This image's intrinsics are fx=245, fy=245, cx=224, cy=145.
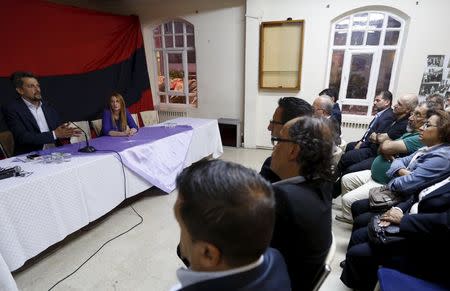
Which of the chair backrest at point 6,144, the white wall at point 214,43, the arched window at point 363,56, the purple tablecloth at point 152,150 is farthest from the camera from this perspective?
the white wall at point 214,43

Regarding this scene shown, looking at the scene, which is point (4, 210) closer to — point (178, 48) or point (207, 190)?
point (207, 190)

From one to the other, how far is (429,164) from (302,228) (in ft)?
4.55

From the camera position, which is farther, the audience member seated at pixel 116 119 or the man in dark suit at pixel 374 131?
the audience member seated at pixel 116 119

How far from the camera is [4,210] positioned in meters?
1.53

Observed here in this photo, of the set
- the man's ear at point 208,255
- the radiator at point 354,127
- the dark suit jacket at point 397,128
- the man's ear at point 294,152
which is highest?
the man's ear at point 294,152

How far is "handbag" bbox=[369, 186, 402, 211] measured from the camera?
174 centimetres

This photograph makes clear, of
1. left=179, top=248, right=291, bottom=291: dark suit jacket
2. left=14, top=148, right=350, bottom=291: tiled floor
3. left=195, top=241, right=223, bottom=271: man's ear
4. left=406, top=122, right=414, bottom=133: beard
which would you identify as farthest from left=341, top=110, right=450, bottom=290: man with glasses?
left=195, top=241, right=223, bottom=271: man's ear

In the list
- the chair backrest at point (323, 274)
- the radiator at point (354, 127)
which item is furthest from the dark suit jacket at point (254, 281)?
the radiator at point (354, 127)

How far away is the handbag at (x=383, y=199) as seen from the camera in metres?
1.74

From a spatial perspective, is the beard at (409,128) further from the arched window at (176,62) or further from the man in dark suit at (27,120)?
the arched window at (176,62)

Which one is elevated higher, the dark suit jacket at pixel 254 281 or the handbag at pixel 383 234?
the dark suit jacket at pixel 254 281

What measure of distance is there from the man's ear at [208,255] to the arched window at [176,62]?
204 inches

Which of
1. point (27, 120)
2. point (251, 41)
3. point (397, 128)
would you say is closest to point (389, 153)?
point (397, 128)

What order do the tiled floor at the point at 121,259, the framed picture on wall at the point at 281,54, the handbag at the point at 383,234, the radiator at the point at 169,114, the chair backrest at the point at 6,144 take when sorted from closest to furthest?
the handbag at the point at 383,234 < the tiled floor at the point at 121,259 < the chair backrest at the point at 6,144 < the framed picture on wall at the point at 281,54 < the radiator at the point at 169,114
